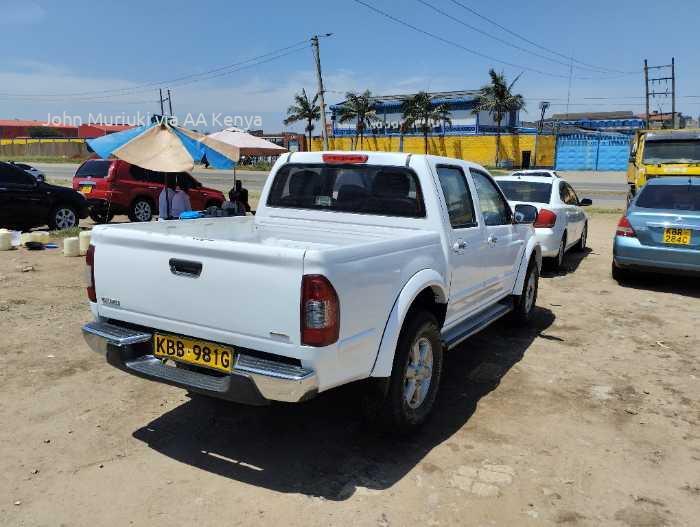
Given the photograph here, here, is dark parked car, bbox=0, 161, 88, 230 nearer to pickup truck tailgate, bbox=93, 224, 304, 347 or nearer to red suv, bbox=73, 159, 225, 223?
red suv, bbox=73, 159, 225, 223

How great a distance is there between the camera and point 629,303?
7.68m

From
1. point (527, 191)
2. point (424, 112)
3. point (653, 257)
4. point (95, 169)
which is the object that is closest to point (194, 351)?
point (653, 257)

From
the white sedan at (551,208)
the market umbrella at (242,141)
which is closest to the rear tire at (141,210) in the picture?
the market umbrella at (242,141)

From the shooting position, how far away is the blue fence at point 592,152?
44531 mm

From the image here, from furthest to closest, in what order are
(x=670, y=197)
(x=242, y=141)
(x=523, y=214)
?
(x=242, y=141) < (x=670, y=197) < (x=523, y=214)

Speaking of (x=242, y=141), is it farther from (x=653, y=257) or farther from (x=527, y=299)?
(x=653, y=257)

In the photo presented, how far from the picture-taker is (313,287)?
2.84 metres

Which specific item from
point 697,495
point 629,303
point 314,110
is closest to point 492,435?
point 697,495

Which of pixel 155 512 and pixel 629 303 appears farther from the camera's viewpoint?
pixel 629 303

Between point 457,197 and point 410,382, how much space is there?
160cm

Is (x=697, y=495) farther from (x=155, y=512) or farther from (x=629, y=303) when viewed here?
(x=629, y=303)

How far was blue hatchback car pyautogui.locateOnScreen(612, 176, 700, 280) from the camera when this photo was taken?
7758 millimetres

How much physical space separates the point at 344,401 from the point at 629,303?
4.95 m

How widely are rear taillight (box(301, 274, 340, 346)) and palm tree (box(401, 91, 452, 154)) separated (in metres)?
50.7
